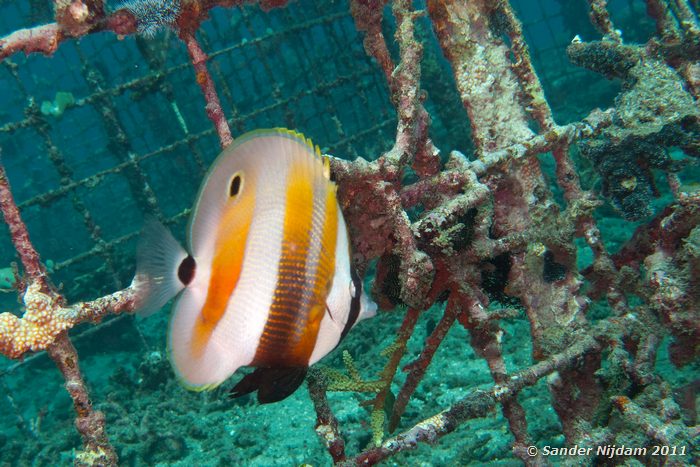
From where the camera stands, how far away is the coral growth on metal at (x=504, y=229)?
6.81 ft

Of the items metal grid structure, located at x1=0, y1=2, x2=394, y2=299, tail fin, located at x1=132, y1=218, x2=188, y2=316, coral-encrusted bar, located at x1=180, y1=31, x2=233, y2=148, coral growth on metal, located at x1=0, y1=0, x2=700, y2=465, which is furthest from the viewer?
metal grid structure, located at x1=0, y1=2, x2=394, y2=299

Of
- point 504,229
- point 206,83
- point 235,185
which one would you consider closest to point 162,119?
point 206,83

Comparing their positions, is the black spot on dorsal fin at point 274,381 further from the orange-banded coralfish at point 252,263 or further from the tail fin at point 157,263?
the tail fin at point 157,263

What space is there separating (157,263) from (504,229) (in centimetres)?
241

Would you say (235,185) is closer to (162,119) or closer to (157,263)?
(157,263)

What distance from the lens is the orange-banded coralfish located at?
115 cm

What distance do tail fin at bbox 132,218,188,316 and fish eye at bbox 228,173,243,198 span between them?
0.19 meters

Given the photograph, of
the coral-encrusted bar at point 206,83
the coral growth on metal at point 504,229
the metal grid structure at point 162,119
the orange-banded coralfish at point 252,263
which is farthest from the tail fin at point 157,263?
the metal grid structure at point 162,119

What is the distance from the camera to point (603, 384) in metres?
2.30

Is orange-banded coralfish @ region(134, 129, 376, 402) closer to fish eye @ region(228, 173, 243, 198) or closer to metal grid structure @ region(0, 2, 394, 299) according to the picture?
fish eye @ region(228, 173, 243, 198)

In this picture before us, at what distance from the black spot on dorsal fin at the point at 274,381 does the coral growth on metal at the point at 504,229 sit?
2.34 feet

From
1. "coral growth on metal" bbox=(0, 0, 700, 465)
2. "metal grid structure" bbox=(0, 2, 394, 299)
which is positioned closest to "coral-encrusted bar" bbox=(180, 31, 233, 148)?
"coral growth on metal" bbox=(0, 0, 700, 465)

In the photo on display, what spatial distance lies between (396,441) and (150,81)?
594 centimetres

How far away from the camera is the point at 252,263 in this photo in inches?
45.6
